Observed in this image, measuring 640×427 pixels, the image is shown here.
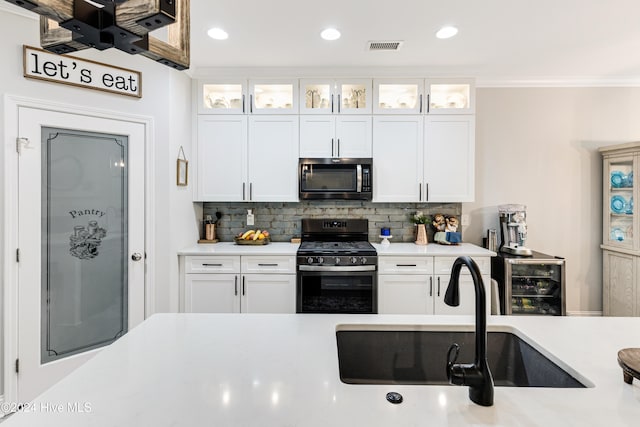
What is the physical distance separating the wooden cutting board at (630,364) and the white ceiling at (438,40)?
2180 millimetres

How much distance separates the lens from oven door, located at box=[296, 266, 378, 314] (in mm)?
2951

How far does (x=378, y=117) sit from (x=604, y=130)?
8.06 ft

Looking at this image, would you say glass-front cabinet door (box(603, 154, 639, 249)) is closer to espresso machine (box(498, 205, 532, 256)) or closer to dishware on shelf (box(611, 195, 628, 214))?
dishware on shelf (box(611, 195, 628, 214))

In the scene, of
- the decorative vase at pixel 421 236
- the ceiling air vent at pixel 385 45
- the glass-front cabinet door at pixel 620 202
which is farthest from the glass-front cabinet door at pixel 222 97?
the glass-front cabinet door at pixel 620 202

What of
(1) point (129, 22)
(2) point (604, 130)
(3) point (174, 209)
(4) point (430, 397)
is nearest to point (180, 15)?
(1) point (129, 22)

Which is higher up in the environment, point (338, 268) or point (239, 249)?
point (239, 249)

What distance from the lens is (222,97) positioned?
3457 millimetres

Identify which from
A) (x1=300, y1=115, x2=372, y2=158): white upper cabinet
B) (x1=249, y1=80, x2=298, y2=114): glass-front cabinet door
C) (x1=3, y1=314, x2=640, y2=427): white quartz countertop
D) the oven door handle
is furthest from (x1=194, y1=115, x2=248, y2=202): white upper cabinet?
(x1=3, y1=314, x2=640, y2=427): white quartz countertop

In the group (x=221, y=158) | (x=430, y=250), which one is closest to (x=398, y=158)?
(x=430, y=250)

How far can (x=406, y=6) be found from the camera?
7.32 feet

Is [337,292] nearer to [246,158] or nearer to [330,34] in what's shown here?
[246,158]

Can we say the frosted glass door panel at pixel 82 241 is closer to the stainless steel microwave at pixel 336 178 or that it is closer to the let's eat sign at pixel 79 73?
the let's eat sign at pixel 79 73

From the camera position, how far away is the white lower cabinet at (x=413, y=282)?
3000 mm

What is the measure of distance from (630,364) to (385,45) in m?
2.66
